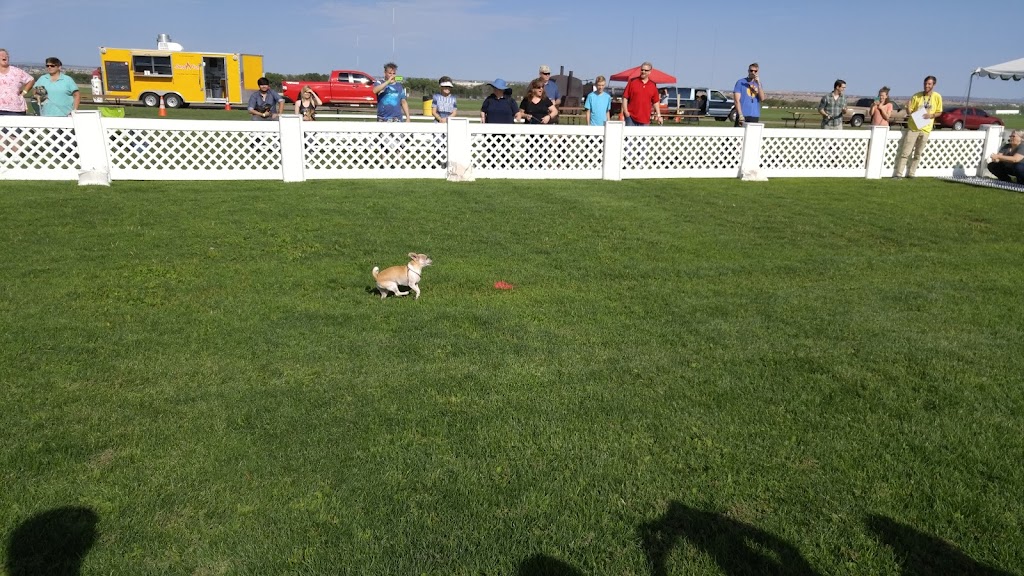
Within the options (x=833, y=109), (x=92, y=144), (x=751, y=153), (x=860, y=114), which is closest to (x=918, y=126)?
(x=833, y=109)

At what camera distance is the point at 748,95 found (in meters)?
13.4

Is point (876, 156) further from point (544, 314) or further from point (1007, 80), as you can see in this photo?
point (544, 314)

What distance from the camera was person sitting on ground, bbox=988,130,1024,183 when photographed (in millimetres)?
12680

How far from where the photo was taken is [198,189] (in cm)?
1005

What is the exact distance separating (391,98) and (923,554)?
11640 mm

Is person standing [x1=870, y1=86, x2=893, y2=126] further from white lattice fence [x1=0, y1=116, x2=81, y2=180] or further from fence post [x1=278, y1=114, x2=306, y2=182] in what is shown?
white lattice fence [x1=0, y1=116, x2=81, y2=180]

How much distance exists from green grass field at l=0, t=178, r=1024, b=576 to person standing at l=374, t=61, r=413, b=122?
18.6 ft

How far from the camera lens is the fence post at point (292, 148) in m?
11.0

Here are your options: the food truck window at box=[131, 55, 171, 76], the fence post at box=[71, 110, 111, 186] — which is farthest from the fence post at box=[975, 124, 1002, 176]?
the food truck window at box=[131, 55, 171, 76]

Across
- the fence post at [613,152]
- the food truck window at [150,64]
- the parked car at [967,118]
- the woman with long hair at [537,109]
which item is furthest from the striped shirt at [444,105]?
the parked car at [967,118]

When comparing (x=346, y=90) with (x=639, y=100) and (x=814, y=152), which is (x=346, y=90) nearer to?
(x=639, y=100)

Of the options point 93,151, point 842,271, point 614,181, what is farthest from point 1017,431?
point 93,151

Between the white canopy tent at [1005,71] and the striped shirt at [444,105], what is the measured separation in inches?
536

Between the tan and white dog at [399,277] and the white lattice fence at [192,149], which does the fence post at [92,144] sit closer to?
the white lattice fence at [192,149]
